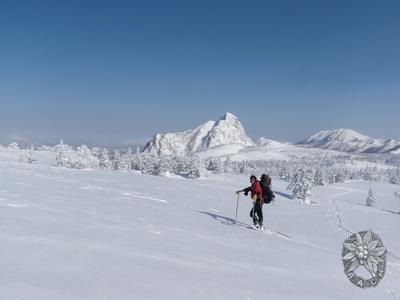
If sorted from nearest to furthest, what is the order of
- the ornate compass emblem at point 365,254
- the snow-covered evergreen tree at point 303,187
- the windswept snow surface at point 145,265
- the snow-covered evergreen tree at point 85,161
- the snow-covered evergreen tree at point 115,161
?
the windswept snow surface at point 145,265 → the ornate compass emblem at point 365,254 → the snow-covered evergreen tree at point 303,187 → the snow-covered evergreen tree at point 85,161 → the snow-covered evergreen tree at point 115,161

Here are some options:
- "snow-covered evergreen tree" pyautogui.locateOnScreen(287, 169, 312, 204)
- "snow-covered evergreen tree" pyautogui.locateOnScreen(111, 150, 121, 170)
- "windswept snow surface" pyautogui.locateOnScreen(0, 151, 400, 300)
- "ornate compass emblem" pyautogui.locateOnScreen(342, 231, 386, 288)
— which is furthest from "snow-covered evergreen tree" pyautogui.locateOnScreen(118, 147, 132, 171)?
"ornate compass emblem" pyautogui.locateOnScreen(342, 231, 386, 288)

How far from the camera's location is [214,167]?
550 feet

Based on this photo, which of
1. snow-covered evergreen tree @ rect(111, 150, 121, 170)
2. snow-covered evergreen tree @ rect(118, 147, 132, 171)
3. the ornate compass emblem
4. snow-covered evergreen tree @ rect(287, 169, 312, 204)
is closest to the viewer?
the ornate compass emblem

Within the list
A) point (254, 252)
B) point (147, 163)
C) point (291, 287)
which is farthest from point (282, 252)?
point (147, 163)

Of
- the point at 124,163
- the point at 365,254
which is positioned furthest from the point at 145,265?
the point at 124,163

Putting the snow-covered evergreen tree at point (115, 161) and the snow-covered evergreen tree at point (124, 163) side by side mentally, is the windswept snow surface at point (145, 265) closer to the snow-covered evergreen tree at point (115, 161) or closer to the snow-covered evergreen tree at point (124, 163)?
the snow-covered evergreen tree at point (124, 163)

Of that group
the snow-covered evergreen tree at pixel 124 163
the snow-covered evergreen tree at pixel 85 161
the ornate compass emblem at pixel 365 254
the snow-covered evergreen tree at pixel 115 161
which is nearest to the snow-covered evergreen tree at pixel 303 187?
the snow-covered evergreen tree at pixel 124 163

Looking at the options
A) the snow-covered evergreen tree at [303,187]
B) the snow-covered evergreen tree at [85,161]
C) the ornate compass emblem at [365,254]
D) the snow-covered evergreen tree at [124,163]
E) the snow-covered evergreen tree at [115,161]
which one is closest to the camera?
the ornate compass emblem at [365,254]

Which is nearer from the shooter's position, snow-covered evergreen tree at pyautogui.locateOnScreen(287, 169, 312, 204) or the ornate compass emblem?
the ornate compass emblem

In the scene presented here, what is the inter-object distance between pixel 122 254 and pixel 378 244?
6.09 metres

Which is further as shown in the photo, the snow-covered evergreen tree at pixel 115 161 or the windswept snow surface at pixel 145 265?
the snow-covered evergreen tree at pixel 115 161

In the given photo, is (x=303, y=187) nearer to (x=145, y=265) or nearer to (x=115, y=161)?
(x=115, y=161)

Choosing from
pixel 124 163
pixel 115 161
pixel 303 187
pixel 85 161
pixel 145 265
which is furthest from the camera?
pixel 115 161

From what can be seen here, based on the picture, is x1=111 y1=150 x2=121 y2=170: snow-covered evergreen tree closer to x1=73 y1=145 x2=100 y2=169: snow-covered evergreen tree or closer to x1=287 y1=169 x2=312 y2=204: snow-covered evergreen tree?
x1=73 y1=145 x2=100 y2=169: snow-covered evergreen tree
